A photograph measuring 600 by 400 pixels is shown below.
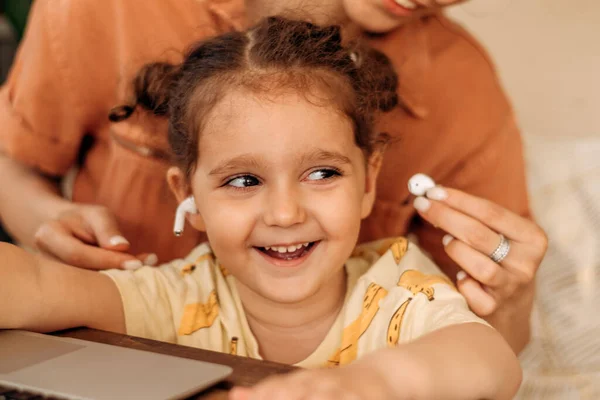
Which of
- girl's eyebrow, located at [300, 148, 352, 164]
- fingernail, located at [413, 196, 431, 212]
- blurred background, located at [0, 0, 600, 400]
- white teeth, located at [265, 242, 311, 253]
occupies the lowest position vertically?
blurred background, located at [0, 0, 600, 400]

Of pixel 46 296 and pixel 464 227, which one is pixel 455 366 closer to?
pixel 464 227

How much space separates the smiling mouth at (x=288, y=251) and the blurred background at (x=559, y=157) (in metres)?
0.50

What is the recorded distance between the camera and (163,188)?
1291mm

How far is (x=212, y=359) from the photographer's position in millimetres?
756

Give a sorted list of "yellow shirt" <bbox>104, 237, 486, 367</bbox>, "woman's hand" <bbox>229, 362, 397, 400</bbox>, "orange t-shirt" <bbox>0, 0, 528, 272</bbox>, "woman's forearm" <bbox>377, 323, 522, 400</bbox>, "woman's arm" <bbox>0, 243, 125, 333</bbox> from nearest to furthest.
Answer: "woman's hand" <bbox>229, 362, 397, 400</bbox>, "woman's forearm" <bbox>377, 323, 522, 400</bbox>, "woman's arm" <bbox>0, 243, 125, 333</bbox>, "yellow shirt" <bbox>104, 237, 486, 367</bbox>, "orange t-shirt" <bbox>0, 0, 528, 272</bbox>

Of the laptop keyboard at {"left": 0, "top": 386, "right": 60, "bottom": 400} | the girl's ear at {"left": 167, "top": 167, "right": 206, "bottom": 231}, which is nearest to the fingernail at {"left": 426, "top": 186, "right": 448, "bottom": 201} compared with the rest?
the girl's ear at {"left": 167, "top": 167, "right": 206, "bottom": 231}

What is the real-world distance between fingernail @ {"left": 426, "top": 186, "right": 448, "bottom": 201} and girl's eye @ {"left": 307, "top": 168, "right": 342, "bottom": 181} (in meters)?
0.15

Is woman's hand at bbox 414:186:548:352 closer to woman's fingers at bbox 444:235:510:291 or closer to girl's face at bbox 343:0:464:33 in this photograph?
woman's fingers at bbox 444:235:510:291

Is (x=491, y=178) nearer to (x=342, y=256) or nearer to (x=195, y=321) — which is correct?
(x=342, y=256)

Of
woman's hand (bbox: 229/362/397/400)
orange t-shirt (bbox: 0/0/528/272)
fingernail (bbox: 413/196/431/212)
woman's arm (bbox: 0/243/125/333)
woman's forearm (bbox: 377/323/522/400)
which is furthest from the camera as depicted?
orange t-shirt (bbox: 0/0/528/272)

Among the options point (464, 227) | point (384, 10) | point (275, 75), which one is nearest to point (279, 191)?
point (275, 75)

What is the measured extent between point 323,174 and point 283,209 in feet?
0.34

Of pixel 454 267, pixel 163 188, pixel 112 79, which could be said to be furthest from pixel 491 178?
pixel 112 79

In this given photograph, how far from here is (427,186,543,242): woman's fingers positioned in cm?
104
